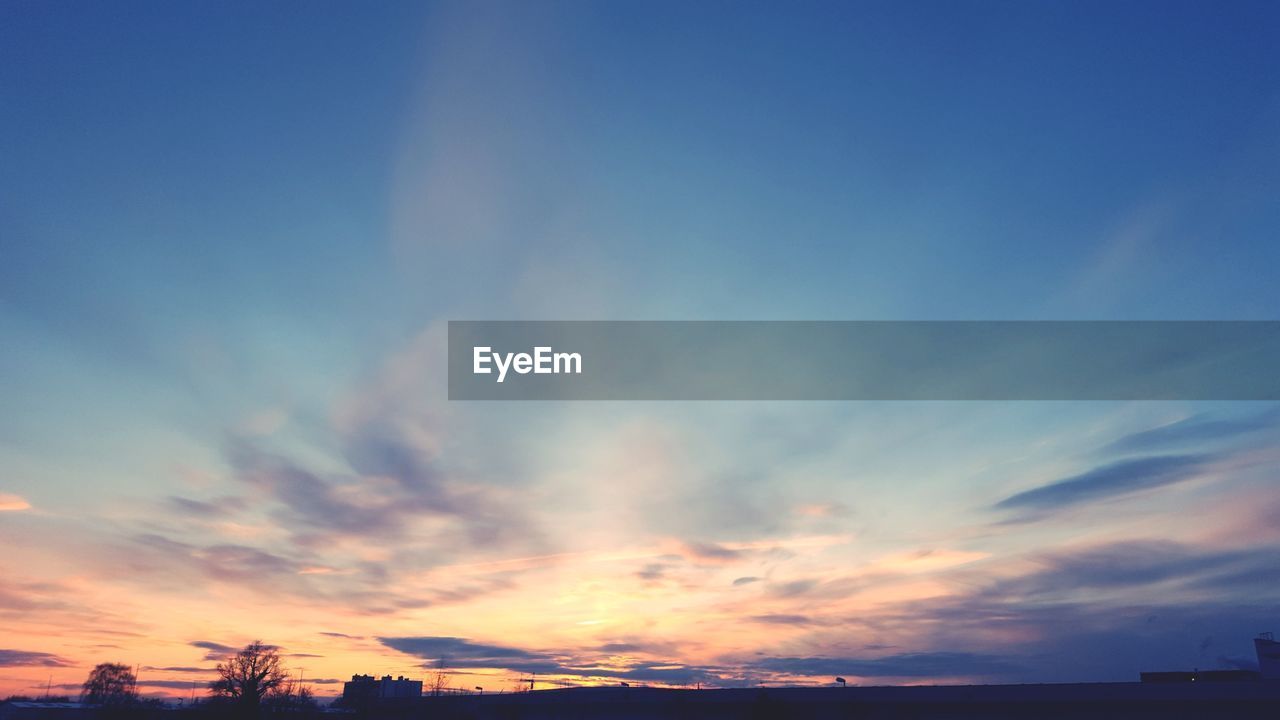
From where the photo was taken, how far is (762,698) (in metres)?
80.1

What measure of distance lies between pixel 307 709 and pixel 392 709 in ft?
99.2

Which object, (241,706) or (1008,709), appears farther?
(241,706)

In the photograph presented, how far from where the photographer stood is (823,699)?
87.1m

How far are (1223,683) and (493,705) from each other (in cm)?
8896

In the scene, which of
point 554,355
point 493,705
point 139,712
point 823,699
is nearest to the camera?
point 554,355

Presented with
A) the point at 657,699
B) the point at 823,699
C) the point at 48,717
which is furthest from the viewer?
the point at 48,717

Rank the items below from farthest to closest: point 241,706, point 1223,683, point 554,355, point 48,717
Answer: point 48,717 < point 241,706 < point 1223,683 < point 554,355

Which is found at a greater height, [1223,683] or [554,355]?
[554,355]

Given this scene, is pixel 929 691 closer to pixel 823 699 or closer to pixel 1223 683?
pixel 823 699

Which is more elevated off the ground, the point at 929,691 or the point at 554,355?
the point at 554,355

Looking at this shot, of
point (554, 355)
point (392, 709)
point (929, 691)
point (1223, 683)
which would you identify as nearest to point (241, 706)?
point (392, 709)

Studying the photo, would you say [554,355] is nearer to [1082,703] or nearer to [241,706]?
[1082,703]

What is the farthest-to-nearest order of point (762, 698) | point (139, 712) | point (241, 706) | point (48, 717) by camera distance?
point (139, 712) < point (48, 717) < point (241, 706) < point (762, 698)

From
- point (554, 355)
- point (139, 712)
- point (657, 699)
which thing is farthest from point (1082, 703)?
point (139, 712)
